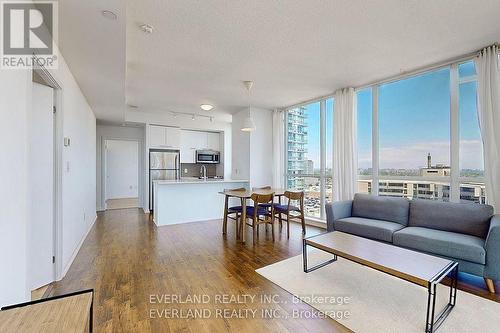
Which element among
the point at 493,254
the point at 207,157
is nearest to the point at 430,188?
the point at 493,254

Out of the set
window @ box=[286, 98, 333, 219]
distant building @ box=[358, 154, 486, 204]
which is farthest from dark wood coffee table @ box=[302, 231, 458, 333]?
window @ box=[286, 98, 333, 219]

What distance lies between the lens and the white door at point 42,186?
2.37m

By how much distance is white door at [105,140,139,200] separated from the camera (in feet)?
26.2

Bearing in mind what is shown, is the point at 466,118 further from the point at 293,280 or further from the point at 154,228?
the point at 154,228

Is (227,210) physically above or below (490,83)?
below

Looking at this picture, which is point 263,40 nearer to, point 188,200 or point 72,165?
point 72,165

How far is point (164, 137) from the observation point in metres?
6.76

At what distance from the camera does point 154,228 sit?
15.8ft

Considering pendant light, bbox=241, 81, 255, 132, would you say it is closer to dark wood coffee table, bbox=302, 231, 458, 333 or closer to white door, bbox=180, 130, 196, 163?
dark wood coffee table, bbox=302, 231, 458, 333

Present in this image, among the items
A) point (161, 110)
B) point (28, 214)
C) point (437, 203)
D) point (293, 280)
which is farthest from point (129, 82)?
point (437, 203)

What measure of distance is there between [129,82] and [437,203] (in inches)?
203

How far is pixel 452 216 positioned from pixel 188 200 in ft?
15.4

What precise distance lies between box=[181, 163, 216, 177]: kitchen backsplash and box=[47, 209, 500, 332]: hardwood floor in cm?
355

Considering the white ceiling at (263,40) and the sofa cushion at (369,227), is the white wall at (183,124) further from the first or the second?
the sofa cushion at (369,227)
